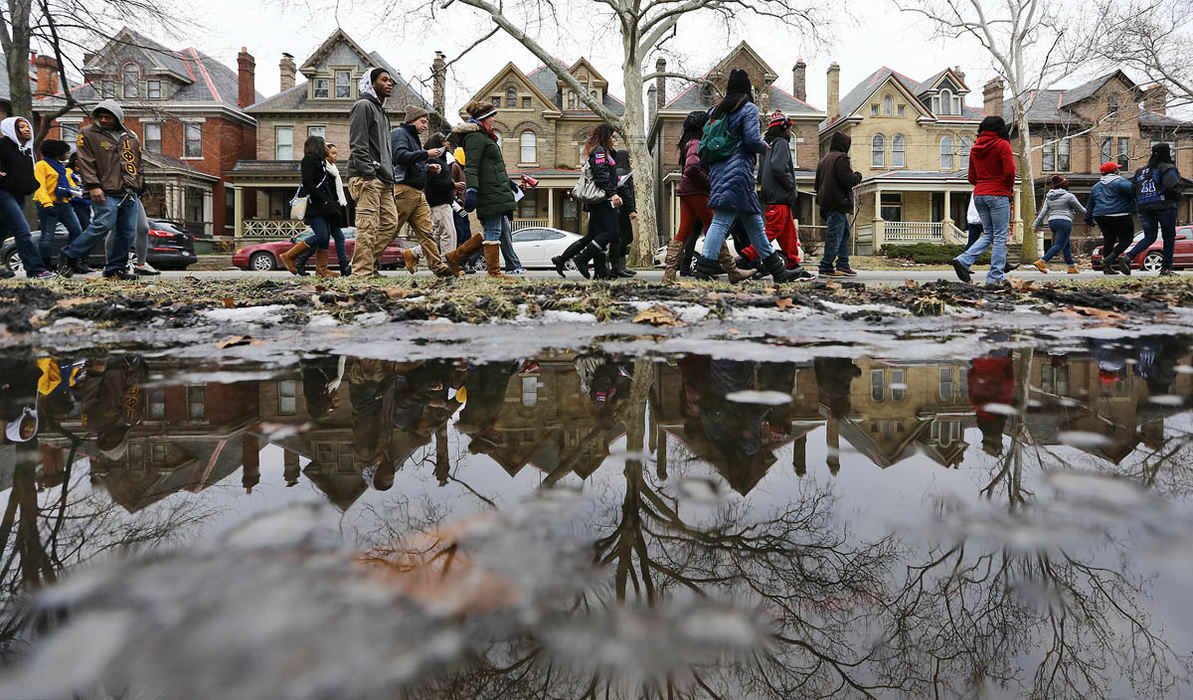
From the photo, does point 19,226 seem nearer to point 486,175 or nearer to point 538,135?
point 486,175

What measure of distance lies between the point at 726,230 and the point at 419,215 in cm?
349

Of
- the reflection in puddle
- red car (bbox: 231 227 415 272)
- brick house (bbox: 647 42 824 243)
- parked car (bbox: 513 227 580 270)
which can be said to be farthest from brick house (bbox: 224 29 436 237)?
the reflection in puddle

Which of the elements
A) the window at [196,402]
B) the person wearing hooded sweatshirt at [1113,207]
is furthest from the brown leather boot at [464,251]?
the person wearing hooded sweatshirt at [1113,207]

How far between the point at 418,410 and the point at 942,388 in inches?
68.6

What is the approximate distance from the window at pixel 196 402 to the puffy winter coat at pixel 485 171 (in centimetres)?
614

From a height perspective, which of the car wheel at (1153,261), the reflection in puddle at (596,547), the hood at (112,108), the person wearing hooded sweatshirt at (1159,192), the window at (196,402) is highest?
the hood at (112,108)

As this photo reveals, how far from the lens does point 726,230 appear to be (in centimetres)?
683

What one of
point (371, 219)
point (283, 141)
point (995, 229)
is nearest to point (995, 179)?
point (995, 229)

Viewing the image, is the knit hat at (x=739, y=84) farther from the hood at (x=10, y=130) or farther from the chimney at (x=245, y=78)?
the chimney at (x=245, y=78)

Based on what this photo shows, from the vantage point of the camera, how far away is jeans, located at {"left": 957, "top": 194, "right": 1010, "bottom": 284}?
7539 millimetres

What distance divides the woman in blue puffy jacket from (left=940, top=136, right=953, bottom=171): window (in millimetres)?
→ 36291

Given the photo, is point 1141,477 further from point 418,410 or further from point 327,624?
point 418,410

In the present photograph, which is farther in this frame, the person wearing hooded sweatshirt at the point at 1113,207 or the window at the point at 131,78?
the window at the point at 131,78

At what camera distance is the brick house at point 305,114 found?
33688mm
